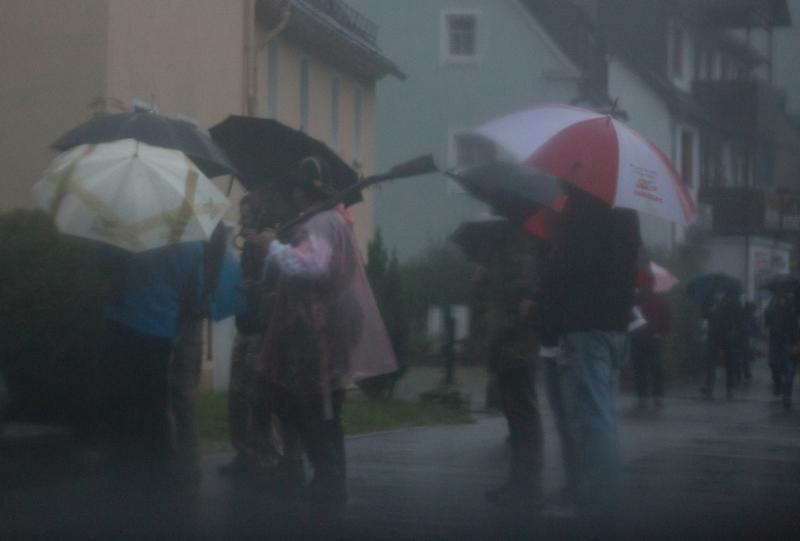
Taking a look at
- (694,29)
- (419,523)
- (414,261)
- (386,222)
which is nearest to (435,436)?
(419,523)

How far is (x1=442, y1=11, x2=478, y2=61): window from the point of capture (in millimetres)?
34250

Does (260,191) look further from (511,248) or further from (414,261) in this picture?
(414,261)

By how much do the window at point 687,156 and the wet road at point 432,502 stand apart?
28.4 meters

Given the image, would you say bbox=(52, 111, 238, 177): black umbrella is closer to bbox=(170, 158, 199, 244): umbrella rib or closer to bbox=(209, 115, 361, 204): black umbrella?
bbox=(209, 115, 361, 204): black umbrella

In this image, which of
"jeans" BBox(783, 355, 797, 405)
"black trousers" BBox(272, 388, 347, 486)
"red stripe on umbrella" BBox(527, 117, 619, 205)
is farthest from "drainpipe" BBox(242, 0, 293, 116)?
"red stripe on umbrella" BBox(527, 117, 619, 205)

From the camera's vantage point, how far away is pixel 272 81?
2164 cm

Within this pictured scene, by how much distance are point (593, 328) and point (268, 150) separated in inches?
122

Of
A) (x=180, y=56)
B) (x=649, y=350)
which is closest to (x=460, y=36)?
(x=649, y=350)

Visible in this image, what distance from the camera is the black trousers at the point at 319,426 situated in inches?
303

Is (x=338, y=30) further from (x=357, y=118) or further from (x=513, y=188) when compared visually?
(x=513, y=188)

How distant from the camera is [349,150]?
25.8 meters

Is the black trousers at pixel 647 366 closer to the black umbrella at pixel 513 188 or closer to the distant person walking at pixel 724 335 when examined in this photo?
the distant person walking at pixel 724 335

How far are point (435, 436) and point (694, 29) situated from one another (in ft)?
99.1

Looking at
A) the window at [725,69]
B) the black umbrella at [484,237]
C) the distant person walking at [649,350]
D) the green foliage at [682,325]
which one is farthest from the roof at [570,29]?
the black umbrella at [484,237]
